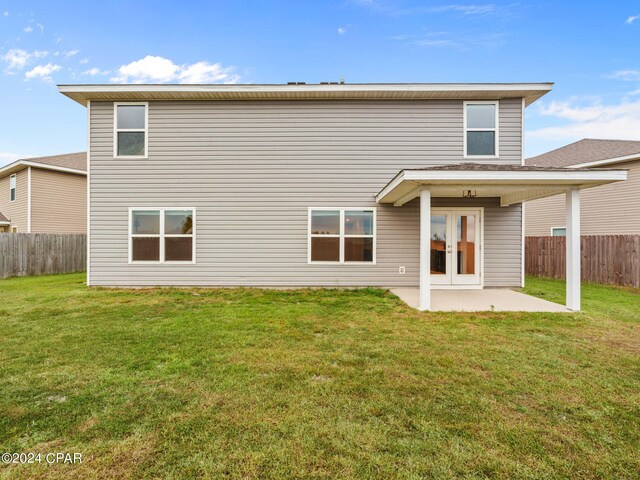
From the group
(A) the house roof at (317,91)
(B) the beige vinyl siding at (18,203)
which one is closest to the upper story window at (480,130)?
(A) the house roof at (317,91)

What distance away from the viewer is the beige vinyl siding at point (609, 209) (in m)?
10.9

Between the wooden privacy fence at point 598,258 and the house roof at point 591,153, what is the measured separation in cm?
373

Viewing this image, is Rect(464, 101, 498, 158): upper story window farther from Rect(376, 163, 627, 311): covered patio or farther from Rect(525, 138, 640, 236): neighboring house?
Rect(525, 138, 640, 236): neighboring house

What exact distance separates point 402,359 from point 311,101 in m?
7.04

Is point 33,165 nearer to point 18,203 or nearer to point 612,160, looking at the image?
point 18,203

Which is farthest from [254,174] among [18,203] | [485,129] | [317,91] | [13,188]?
[13,188]

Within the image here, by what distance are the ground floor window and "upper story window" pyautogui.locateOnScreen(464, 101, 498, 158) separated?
3142 mm

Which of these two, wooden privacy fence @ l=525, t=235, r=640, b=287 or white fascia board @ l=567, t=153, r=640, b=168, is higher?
white fascia board @ l=567, t=153, r=640, b=168

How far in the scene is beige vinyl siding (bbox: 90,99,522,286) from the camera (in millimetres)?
8266

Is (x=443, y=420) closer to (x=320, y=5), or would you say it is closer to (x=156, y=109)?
(x=156, y=109)

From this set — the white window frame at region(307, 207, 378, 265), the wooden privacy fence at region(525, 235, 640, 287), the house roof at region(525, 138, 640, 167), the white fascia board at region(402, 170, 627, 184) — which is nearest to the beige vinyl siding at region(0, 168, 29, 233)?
the white window frame at region(307, 207, 378, 265)

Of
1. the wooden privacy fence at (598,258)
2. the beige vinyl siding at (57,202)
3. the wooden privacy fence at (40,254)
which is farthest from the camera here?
the beige vinyl siding at (57,202)

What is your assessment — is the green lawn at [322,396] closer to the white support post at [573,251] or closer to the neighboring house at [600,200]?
the white support post at [573,251]

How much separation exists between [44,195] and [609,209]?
2379cm
